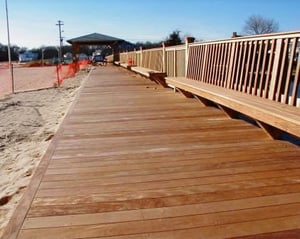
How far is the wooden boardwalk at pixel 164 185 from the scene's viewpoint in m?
2.33

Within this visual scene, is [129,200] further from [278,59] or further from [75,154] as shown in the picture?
[278,59]

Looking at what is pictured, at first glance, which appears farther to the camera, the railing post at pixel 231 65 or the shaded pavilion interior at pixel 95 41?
the shaded pavilion interior at pixel 95 41

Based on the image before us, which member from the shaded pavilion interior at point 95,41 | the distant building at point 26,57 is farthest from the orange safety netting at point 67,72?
the distant building at point 26,57

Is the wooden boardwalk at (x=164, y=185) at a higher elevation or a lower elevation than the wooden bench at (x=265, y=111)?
lower

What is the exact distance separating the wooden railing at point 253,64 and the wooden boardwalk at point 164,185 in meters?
0.56

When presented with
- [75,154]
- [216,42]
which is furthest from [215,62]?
[75,154]

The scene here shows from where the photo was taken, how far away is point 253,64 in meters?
5.01

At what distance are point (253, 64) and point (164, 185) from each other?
8.78 feet

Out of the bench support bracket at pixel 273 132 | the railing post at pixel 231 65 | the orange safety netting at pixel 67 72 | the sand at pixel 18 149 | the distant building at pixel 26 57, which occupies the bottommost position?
the distant building at pixel 26 57

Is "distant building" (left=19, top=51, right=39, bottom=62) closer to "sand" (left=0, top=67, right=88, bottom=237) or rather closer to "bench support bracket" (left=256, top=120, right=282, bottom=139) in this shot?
"sand" (left=0, top=67, right=88, bottom=237)

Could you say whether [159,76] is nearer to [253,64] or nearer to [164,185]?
[253,64]

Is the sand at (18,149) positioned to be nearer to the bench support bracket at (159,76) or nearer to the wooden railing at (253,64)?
the wooden railing at (253,64)

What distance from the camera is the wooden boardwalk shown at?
2.33m

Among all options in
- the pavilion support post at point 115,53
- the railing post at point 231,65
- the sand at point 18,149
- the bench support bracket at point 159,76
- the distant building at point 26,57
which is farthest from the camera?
the distant building at point 26,57
